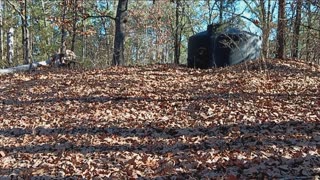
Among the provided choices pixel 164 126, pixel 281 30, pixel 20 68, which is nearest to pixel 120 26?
pixel 20 68

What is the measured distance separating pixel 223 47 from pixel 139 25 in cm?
1513

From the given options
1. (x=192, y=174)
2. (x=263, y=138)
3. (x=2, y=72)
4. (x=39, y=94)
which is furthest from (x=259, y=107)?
(x=2, y=72)

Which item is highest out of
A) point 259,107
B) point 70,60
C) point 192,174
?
point 70,60

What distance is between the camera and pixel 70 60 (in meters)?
14.8

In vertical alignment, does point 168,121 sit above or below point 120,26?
below

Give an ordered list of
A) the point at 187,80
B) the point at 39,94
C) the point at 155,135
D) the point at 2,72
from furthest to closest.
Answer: the point at 2,72, the point at 187,80, the point at 39,94, the point at 155,135

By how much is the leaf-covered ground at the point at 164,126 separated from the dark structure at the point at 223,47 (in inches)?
86.2

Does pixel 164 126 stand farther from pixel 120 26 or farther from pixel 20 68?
pixel 20 68

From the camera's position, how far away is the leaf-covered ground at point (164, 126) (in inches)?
193

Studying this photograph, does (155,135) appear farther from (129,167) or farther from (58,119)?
(58,119)

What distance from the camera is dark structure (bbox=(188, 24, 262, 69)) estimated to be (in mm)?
12531

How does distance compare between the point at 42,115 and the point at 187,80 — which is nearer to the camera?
the point at 42,115

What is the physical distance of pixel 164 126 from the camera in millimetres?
6484

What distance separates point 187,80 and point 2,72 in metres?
6.67
